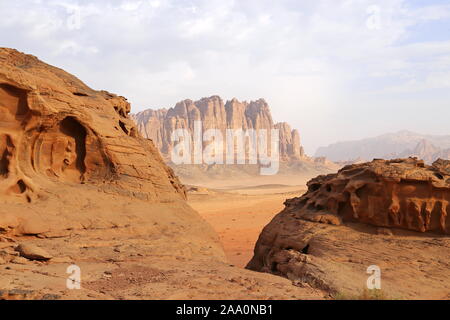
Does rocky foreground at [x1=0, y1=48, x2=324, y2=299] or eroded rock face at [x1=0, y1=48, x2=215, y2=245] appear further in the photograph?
eroded rock face at [x1=0, y1=48, x2=215, y2=245]

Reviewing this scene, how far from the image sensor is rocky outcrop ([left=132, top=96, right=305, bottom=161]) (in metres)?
104

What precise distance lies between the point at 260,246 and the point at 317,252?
2825 millimetres

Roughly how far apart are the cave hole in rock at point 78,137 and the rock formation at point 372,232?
18.8 feet

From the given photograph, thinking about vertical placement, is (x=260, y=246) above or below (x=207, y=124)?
below

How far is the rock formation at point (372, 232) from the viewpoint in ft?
24.7

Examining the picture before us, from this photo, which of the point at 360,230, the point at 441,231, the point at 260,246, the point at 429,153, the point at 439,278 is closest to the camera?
the point at 439,278

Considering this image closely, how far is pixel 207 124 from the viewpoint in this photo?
103938mm
